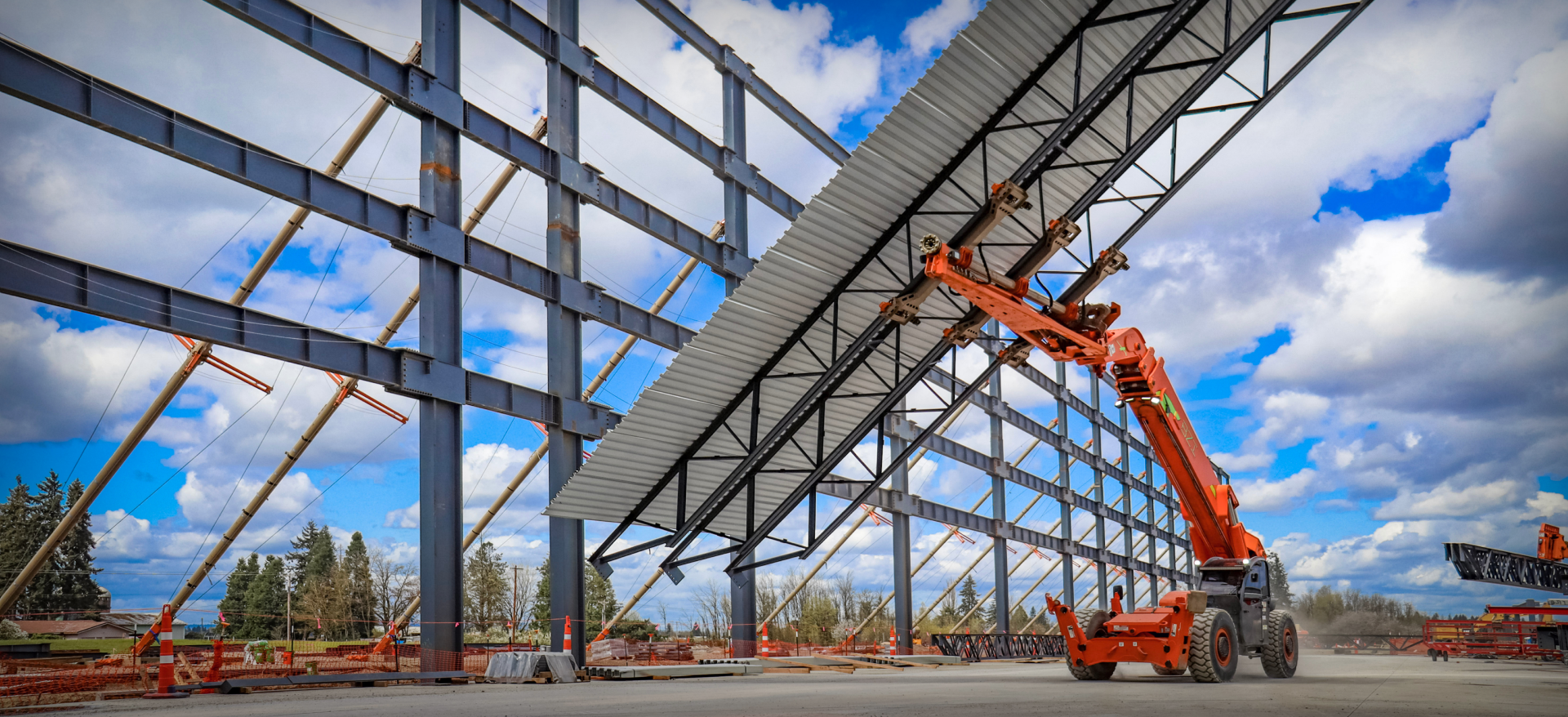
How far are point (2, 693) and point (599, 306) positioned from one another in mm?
13548

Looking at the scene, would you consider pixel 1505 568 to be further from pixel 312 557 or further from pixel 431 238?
pixel 312 557

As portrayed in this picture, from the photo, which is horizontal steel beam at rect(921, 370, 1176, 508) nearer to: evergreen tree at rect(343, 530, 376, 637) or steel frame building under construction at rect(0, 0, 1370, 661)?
steel frame building under construction at rect(0, 0, 1370, 661)

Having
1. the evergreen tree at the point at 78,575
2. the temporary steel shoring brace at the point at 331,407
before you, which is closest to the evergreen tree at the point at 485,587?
the evergreen tree at the point at 78,575

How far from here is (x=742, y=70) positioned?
30.2 metres

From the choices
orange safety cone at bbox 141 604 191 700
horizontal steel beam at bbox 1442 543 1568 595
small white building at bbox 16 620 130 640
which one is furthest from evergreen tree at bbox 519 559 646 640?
orange safety cone at bbox 141 604 191 700

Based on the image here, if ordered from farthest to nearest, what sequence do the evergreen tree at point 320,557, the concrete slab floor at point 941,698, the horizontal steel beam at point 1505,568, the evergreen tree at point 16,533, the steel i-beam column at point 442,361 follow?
1. the evergreen tree at point 320,557
2. the evergreen tree at point 16,533
3. the horizontal steel beam at point 1505,568
4. the steel i-beam column at point 442,361
5. the concrete slab floor at point 941,698

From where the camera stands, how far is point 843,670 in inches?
980

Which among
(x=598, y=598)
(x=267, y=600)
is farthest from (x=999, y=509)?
(x=267, y=600)

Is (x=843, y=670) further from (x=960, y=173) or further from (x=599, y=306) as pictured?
(x=960, y=173)

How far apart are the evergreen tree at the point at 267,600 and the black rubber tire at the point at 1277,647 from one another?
76.6 meters

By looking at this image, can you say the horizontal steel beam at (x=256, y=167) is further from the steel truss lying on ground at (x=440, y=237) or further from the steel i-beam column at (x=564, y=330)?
the steel i-beam column at (x=564, y=330)

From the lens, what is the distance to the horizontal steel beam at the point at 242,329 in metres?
14.7

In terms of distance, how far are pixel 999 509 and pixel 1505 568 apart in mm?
17761

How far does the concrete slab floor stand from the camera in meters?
9.80
